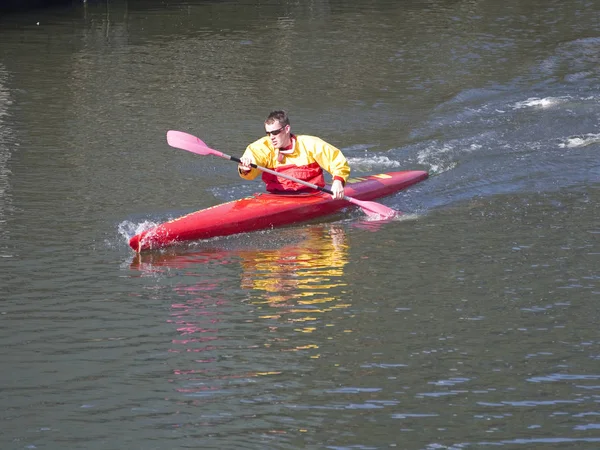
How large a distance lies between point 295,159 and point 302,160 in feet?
0.22

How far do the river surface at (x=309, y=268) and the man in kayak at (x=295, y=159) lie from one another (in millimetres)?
454

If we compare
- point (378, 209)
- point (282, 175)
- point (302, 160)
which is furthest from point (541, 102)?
point (282, 175)

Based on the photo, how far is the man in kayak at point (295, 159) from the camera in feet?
31.5

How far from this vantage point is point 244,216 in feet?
31.3

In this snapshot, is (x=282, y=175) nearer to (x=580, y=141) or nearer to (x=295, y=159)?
(x=295, y=159)

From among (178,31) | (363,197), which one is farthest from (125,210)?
(178,31)

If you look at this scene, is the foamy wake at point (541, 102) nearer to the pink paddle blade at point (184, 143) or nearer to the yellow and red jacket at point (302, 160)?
the yellow and red jacket at point (302, 160)

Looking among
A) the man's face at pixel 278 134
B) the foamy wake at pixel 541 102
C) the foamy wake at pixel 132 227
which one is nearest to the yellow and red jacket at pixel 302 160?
the man's face at pixel 278 134

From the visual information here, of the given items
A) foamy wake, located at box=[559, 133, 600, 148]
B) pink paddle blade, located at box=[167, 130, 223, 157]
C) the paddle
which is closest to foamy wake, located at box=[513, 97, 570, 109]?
foamy wake, located at box=[559, 133, 600, 148]

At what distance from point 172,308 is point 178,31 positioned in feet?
48.6

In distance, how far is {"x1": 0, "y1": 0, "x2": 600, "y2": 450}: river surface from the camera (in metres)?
5.85

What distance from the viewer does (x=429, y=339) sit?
685cm

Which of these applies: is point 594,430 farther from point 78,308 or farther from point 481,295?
point 78,308

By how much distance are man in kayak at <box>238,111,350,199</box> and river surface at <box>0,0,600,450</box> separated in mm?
454
